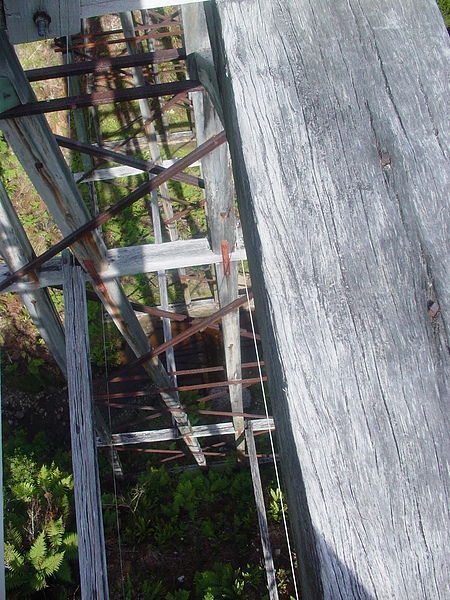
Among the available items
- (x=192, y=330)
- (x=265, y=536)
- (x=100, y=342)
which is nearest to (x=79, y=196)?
(x=192, y=330)

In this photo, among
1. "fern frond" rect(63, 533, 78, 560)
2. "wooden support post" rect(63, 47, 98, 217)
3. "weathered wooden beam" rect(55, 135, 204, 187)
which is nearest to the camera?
"weathered wooden beam" rect(55, 135, 204, 187)

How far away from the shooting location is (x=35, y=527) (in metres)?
5.34

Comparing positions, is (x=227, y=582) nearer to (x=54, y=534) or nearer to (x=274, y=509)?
(x=274, y=509)

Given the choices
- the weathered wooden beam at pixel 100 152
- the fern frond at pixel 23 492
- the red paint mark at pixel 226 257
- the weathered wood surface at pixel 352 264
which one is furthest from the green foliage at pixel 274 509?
the weathered wood surface at pixel 352 264

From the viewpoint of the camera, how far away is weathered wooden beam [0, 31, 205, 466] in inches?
78.0

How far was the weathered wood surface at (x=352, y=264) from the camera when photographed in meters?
0.57

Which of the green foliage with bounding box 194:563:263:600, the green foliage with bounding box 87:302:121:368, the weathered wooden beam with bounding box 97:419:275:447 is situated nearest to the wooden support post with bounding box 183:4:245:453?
the weathered wooden beam with bounding box 97:419:275:447

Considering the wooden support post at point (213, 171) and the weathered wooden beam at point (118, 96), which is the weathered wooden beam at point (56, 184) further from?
the wooden support post at point (213, 171)

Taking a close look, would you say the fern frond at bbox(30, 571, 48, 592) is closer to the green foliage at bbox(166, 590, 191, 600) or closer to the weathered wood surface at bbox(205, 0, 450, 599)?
the green foliage at bbox(166, 590, 191, 600)

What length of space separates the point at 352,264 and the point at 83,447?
7.29 ft

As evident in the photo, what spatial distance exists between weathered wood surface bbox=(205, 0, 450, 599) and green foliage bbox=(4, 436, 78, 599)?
5.19m

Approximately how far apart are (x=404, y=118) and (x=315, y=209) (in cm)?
20

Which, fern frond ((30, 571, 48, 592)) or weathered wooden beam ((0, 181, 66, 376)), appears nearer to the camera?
weathered wooden beam ((0, 181, 66, 376))

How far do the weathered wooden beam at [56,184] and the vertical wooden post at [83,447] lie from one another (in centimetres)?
19
